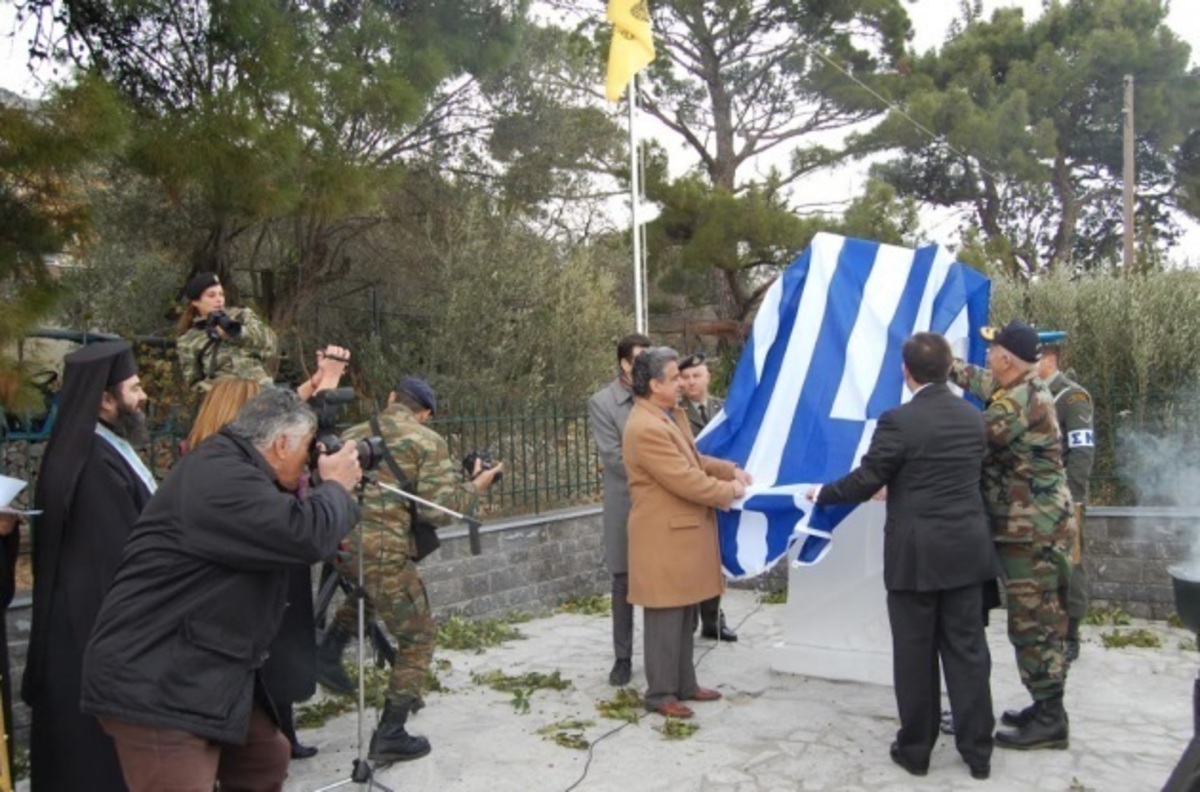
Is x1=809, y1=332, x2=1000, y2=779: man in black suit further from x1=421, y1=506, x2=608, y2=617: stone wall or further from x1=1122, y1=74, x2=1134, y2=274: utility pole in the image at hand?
x1=1122, y1=74, x2=1134, y2=274: utility pole

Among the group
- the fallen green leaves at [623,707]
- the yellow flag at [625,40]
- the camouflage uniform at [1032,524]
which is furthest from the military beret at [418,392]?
the yellow flag at [625,40]

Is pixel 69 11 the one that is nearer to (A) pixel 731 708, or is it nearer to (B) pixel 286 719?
(B) pixel 286 719

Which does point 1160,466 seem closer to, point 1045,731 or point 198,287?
point 1045,731

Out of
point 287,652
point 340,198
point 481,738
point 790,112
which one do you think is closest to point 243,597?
point 287,652

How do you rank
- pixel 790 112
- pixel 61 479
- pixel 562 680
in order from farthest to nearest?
pixel 790 112 → pixel 562 680 → pixel 61 479

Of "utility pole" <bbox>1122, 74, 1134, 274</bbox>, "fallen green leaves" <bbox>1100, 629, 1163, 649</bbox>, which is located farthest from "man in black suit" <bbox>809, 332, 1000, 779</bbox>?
"utility pole" <bbox>1122, 74, 1134, 274</bbox>

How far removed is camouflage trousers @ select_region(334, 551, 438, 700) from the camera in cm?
446

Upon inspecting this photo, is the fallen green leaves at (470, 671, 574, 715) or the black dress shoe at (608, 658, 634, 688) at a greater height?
the black dress shoe at (608, 658, 634, 688)

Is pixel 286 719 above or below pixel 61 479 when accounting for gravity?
below

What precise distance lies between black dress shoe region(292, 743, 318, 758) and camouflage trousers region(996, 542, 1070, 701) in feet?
11.0

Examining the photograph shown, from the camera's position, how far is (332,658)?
4809 mm

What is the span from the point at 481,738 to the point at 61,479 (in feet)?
8.18

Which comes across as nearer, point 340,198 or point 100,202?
point 340,198

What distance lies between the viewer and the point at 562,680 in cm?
586
